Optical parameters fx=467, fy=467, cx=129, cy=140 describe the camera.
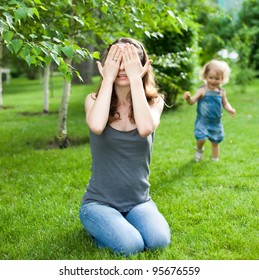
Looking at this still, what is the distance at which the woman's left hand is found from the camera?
10.9ft

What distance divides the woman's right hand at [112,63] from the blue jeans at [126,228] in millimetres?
943

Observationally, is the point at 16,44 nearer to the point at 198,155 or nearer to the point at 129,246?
the point at 129,246

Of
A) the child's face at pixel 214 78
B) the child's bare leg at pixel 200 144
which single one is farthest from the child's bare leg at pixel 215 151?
the child's face at pixel 214 78

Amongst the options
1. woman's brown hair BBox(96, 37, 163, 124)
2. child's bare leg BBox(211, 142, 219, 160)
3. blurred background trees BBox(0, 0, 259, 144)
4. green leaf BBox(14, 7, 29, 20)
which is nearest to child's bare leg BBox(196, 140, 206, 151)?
child's bare leg BBox(211, 142, 219, 160)

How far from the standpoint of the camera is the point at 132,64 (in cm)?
331

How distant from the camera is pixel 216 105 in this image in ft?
19.3

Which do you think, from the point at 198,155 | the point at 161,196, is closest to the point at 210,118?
the point at 198,155

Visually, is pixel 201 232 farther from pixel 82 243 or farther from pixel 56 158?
pixel 56 158

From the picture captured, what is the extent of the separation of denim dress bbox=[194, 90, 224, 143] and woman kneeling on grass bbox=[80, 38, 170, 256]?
2360mm

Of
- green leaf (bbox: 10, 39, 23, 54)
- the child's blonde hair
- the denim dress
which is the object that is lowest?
the denim dress

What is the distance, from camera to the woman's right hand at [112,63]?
132 inches

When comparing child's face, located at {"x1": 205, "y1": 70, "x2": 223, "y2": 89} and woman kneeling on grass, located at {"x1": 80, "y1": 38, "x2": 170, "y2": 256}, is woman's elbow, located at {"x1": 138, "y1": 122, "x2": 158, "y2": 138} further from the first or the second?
child's face, located at {"x1": 205, "y1": 70, "x2": 223, "y2": 89}

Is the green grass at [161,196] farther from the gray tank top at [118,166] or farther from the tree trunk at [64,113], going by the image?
the gray tank top at [118,166]
